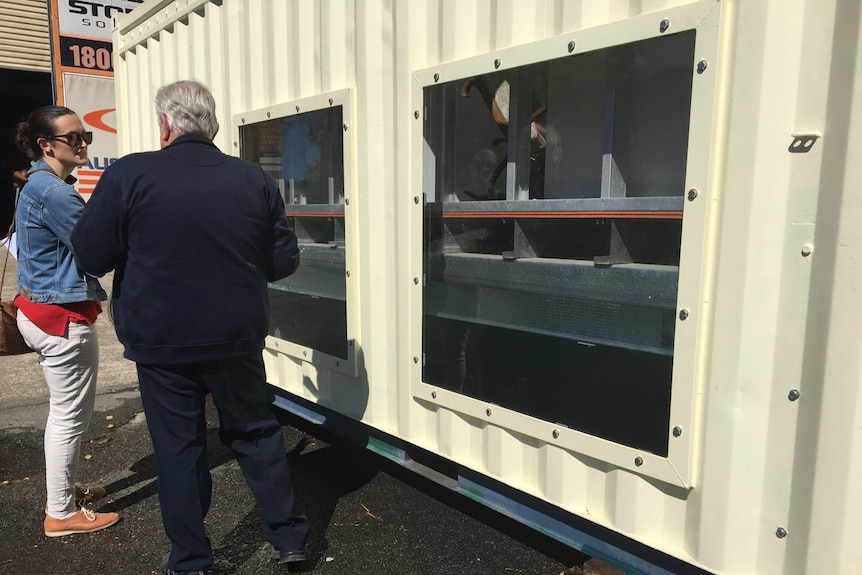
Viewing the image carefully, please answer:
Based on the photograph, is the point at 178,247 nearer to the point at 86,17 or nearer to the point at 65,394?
the point at 65,394

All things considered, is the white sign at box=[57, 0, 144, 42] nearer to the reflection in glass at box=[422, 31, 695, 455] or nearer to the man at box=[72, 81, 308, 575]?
the man at box=[72, 81, 308, 575]

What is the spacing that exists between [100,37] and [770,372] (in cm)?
1120

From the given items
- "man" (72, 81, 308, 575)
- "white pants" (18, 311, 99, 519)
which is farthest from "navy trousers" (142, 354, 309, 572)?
"white pants" (18, 311, 99, 519)

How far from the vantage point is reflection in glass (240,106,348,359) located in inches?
121

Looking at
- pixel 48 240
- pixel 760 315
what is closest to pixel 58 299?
pixel 48 240

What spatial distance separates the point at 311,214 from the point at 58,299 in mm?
1211

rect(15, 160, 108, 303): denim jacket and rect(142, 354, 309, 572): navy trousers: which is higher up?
rect(15, 160, 108, 303): denim jacket

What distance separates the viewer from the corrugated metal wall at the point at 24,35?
9.53m

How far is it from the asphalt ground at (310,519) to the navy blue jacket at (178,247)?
3.30ft

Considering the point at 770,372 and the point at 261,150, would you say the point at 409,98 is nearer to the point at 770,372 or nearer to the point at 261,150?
the point at 261,150

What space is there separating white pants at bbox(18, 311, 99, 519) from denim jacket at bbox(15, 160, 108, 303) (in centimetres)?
15

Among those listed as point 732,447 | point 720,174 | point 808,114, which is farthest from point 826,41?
point 732,447

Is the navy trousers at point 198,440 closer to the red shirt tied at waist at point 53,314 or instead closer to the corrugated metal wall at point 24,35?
the red shirt tied at waist at point 53,314

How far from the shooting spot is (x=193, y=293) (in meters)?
2.17
